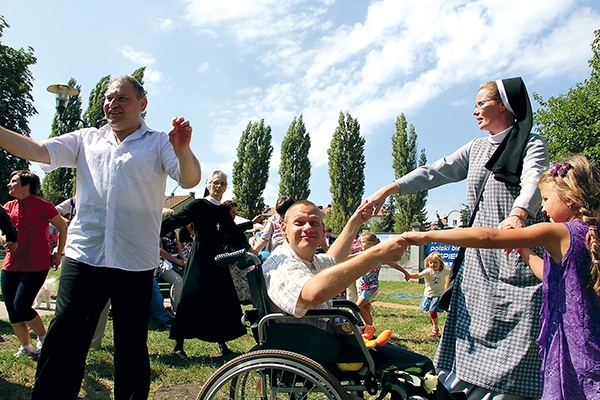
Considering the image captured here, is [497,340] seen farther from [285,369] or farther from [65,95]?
[65,95]

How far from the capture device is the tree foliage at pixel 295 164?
4747cm

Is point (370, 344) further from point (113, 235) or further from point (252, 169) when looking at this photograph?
point (252, 169)

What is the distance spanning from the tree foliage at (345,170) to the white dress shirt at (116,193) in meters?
43.7

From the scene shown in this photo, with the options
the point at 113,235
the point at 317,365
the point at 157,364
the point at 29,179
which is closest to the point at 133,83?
the point at 113,235

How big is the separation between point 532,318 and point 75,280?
238 centimetres

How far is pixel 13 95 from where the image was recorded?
31734mm

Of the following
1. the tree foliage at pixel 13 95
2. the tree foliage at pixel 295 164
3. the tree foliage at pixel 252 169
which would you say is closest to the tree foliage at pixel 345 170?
the tree foliage at pixel 295 164

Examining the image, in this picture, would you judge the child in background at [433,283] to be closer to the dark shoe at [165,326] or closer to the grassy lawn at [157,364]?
the grassy lawn at [157,364]

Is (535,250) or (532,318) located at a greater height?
(535,250)

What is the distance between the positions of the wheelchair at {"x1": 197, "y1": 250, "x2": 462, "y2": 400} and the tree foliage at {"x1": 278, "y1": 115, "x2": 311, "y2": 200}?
44.4 meters

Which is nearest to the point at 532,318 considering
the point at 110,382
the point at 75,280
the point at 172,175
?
the point at 172,175

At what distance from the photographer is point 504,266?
2.40m

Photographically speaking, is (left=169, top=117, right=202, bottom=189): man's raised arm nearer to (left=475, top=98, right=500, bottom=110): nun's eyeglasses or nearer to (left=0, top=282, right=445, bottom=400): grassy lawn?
(left=475, top=98, right=500, bottom=110): nun's eyeglasses

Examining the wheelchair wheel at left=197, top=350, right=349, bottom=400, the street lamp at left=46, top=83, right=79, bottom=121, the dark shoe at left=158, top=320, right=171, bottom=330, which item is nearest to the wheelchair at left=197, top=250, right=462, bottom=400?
the wheelchair wheel at left=197, top=350, right=349, bottom=400
